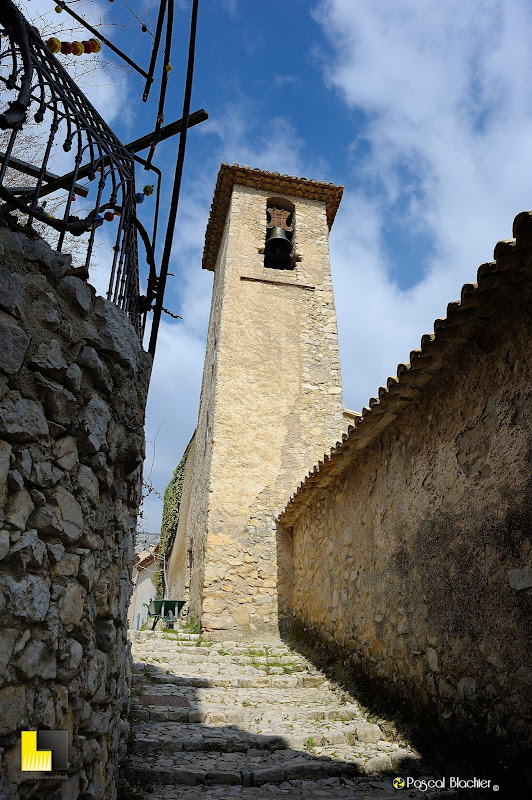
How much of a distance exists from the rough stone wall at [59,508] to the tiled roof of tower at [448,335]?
190 centimetres

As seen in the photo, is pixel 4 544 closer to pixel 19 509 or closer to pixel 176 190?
pixel 19 509

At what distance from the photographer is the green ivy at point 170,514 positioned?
14.9 metres

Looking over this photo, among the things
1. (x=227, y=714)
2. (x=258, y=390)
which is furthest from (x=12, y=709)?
(x=258, y=390)

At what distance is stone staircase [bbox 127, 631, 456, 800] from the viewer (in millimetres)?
3412

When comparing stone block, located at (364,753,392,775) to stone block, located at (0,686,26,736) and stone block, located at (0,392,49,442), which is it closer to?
stone block, located at (0,686,26,736)

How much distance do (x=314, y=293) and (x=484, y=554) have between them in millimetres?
8437

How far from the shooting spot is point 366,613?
5133 mm

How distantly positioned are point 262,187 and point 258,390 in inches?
195

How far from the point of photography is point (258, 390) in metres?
9.89

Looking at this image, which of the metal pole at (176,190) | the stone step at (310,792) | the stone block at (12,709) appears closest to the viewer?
the stone block at (12,709)

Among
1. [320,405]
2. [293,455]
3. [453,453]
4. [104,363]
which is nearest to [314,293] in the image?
[320,405]

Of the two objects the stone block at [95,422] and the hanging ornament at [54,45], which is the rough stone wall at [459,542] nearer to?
the stone block at [95,422]

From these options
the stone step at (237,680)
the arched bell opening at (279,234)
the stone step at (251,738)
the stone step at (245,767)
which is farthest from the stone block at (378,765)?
the arched bell opening at (279,234)

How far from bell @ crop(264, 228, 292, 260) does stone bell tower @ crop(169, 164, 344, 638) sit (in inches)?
0.9
